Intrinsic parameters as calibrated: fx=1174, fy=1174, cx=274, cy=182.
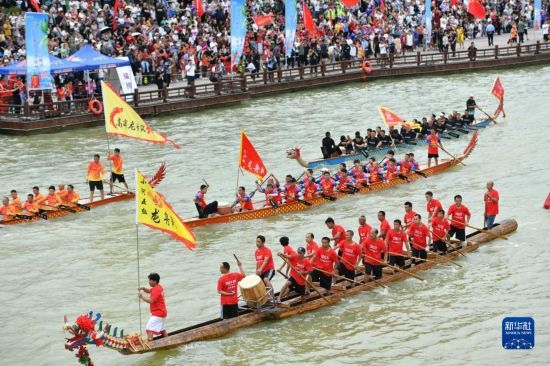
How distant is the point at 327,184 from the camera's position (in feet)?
98.8

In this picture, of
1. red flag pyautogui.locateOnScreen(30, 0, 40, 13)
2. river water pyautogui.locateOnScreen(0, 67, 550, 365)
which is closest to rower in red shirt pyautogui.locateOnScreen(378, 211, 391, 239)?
river water pyautogui.locateOnScreen(0, 67, 550, 365)

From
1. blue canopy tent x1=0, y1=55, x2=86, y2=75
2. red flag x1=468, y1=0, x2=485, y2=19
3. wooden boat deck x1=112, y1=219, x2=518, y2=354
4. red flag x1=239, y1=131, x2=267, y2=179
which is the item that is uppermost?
red flag x1=468, y1=0, x2=485, y2=19

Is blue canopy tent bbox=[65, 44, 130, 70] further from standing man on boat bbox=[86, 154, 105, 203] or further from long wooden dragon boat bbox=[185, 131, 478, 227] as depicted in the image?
long wooden dragon boat bbox=[185, 131, 478, 227]

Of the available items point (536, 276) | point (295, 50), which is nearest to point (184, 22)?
point (295, 50)

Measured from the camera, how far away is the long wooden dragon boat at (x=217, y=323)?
1823cm

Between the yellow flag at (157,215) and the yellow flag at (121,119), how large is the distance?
30.3 ft

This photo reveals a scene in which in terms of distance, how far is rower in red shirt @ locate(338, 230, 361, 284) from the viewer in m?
22.5

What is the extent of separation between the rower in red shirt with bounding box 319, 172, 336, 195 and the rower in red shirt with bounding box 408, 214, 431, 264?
6.31 m

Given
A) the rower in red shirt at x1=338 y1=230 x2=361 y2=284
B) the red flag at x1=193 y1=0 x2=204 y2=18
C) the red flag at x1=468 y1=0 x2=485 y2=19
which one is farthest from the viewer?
the red flag at x1=468 y1=0 x2=485 y2=19

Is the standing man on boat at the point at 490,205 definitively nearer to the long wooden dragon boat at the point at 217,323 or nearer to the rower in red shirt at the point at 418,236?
the long wooden dragon boat at the point at 217,323

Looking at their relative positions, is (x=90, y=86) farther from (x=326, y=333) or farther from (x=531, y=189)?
(x=326, y=333)

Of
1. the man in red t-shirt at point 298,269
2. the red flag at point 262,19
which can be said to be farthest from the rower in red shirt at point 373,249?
the red flag at point 262,19

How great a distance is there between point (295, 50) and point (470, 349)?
30.5 metres

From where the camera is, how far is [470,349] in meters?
20.5
